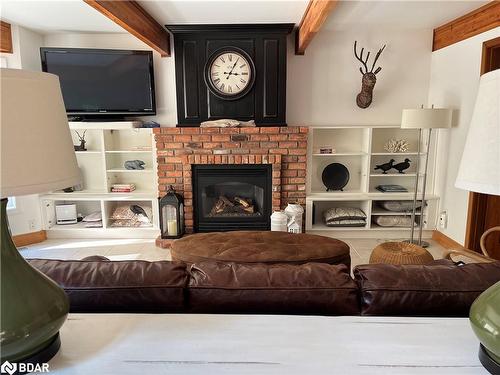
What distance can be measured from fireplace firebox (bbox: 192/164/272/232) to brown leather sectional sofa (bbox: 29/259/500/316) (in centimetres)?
282

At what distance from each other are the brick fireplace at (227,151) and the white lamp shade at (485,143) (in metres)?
3.07

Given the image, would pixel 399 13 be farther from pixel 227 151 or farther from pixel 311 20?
pixel 227 151

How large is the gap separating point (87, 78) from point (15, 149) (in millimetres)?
3629

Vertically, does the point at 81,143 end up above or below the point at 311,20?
below

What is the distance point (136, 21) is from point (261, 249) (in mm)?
2275

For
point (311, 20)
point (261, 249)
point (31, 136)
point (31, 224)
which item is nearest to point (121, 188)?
point (31, 224)

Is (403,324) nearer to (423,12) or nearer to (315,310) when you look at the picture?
(315,310)

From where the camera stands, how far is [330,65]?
13.4 ft

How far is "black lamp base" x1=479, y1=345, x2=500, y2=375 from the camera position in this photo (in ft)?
2.63

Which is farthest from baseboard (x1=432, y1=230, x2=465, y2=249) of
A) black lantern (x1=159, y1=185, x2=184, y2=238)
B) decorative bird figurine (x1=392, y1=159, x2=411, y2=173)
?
black lantern (x1=159, y1=185, x2=184, y2=238)

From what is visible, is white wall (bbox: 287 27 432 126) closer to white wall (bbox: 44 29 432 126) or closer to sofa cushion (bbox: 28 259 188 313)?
white wall (bbox: 44 29 432 126)

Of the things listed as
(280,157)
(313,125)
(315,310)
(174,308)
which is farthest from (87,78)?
(315,310)

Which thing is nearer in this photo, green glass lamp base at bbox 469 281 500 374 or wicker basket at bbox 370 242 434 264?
green glass lamp base at bbox 469 281 500 374

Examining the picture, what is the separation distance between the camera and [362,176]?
166 inches
